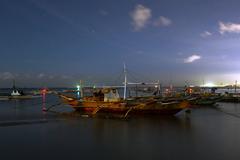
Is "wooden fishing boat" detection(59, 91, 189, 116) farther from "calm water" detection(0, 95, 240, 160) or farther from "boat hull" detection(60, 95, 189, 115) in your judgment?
"calm water" detection(0, 95, 240, 160)

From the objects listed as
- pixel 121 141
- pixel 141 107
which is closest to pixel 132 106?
pixel 141 107

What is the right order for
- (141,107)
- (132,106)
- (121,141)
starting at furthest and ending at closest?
1. (132,106)
2. (141,107)
3. (121,141)

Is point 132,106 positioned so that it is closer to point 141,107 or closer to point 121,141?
point 141,107

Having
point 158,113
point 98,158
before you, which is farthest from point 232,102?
point 98,158

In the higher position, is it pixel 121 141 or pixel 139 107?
pixel 139 107

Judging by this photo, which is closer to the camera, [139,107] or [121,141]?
[121,141]

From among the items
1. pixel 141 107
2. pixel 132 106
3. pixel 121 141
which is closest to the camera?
pixel 121 141

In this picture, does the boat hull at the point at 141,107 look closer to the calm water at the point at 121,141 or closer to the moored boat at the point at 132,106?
the moored boat at the point at 132,106

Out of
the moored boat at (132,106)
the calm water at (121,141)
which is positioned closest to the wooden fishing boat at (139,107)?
the moored boat at (132,106)

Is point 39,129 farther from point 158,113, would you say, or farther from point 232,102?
point 232,102

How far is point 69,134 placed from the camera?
49.5ft

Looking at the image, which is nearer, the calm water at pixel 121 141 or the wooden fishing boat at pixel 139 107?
the calm water at pixel 121 141

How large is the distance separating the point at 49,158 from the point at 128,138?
15.8ft

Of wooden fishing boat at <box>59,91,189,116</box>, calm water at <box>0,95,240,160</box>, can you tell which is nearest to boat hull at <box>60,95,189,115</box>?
wooden fishing boat at <box>59,91,189,116</box>
